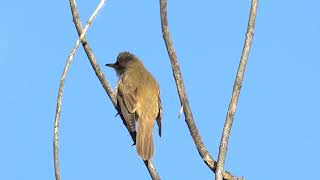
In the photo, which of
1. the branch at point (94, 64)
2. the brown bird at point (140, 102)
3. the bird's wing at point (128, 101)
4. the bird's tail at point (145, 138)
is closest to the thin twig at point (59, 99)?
the branch at point (94, 64)

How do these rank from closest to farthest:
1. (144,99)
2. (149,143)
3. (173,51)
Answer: (173,51)
(149,143)
(144,99)

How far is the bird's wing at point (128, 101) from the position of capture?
755 cm

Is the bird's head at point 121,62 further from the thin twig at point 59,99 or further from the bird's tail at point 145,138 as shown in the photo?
the thin twig at point 59,99

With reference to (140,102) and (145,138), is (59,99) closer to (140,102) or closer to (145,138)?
(145,138)

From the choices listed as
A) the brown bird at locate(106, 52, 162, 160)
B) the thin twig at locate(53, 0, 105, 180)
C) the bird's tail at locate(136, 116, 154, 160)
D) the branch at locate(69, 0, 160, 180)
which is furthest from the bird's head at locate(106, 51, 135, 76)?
the thin twig at locate(53, 0, 105, 180)

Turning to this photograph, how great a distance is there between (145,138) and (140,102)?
806 mm

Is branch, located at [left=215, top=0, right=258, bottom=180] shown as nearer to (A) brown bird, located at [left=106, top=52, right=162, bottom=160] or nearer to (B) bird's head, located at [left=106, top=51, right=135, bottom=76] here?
(A) brown bird, located at [left=106, top=52, right=162, bottom=160]

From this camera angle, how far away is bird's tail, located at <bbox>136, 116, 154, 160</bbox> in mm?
6654

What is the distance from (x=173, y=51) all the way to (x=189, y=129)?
0.50m

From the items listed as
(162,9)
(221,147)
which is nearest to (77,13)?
(162,9)

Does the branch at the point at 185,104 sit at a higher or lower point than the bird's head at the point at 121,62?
lower

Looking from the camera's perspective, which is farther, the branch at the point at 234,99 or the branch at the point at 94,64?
the branch at the point at 94,64

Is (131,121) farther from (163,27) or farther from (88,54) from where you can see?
(163,27)

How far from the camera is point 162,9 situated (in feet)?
13.4
